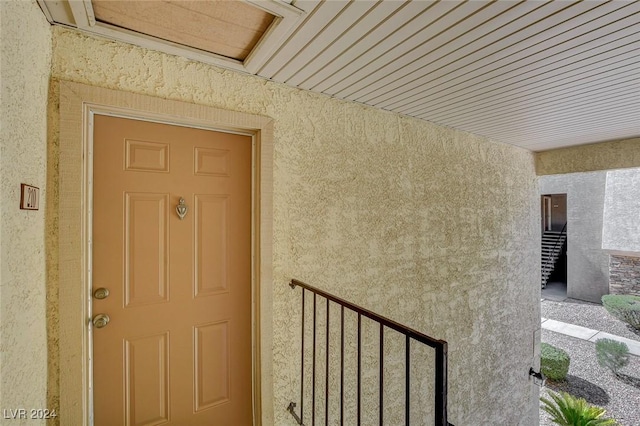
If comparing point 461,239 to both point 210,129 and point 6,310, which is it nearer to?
point 210,129

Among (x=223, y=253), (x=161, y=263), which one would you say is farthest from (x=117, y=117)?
(x=223, y=253)

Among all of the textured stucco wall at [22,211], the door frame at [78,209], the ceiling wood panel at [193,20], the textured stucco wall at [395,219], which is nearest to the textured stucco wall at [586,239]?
the textured stucco wall at [395,219]

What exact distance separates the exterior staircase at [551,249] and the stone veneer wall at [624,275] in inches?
88.2

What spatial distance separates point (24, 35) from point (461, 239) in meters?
3.68

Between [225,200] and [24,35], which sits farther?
[225,200]

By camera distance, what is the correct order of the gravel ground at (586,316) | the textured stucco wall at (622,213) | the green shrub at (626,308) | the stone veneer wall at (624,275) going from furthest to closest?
the stone veneer wall at (624,275)
the textured stucco wall at (622,213)
the gravel ground at (586,316)
the green shrub at (626,308)

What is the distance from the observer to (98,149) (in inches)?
58.7

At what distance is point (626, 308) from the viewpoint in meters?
7.96

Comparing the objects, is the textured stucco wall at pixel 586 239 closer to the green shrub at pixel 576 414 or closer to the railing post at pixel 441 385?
the green shrub at pixel 576 414

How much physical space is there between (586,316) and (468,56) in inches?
465

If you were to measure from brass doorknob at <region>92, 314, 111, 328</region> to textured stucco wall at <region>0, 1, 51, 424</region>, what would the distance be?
0.66 ft

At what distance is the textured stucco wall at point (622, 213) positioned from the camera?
8734 millimetres

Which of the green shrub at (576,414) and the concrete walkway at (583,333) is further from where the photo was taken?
the concrete walkway at (583,333)

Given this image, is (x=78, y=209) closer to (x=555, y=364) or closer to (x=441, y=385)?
(x=441, y=385)
